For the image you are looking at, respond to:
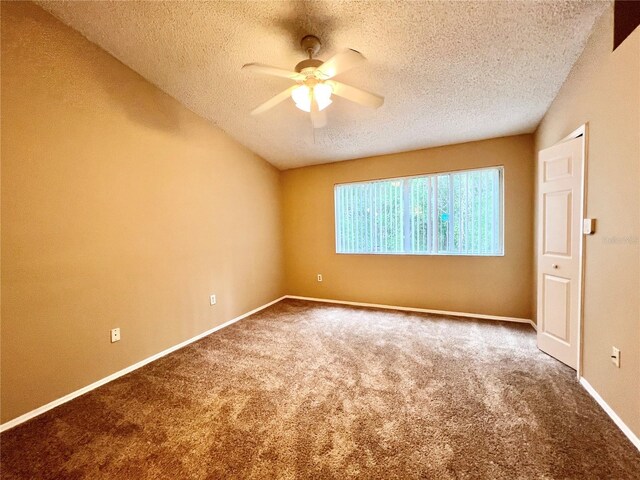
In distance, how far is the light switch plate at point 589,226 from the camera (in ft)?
6.13

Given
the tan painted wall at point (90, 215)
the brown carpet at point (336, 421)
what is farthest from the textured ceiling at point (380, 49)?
the brown carpet at point (336, 421)

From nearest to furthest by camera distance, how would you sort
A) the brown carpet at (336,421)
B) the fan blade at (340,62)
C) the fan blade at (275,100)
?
the brown carpet at (336,421) → the fan blade at (340,62) → the fan blade at (275,100)

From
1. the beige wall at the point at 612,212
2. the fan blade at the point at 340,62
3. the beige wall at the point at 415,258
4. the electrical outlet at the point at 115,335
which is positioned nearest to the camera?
the beige wall at the point at 612,212

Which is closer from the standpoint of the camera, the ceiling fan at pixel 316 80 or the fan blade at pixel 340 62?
the fan blade at pixel 340 62

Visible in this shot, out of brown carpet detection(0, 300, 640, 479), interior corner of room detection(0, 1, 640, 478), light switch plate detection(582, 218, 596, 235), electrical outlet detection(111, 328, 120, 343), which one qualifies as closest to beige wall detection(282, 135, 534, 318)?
interior corner of room detection(0, 1, 640, 478)

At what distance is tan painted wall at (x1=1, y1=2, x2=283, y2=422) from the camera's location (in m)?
1.80

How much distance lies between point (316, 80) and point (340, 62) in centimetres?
24

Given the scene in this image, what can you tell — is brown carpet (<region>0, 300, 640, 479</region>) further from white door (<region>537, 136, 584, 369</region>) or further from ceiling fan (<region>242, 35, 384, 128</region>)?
ceiling fan (<region>242, 35, 384, 128</region>)

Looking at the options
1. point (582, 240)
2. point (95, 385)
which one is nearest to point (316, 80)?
point (582, 240)

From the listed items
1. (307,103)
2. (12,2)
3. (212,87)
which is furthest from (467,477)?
(12,2)

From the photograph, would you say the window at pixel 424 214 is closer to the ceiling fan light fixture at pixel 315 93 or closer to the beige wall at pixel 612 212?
the beige wall at pixel 612 212

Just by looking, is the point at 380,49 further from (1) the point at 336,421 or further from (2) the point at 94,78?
(1) the point at 336,421

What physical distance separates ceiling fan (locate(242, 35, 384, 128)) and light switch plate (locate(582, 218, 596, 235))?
1717mm

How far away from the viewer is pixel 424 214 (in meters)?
3.82
